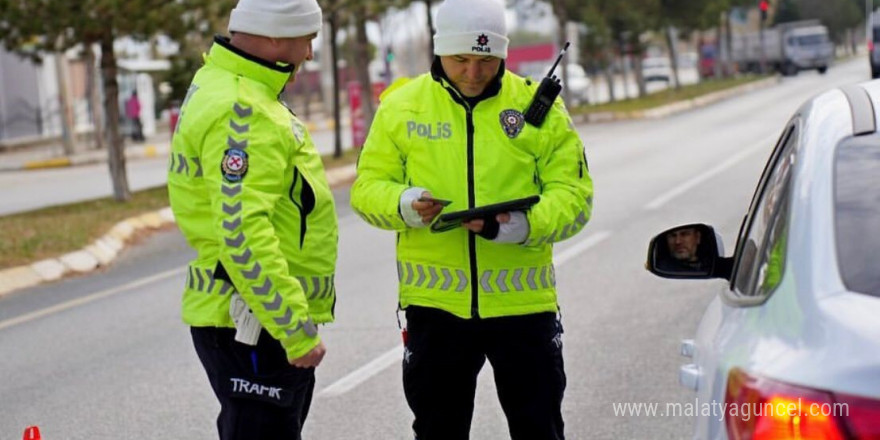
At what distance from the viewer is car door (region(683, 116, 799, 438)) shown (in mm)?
2877

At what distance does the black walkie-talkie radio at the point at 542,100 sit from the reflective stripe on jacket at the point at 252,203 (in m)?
0.71

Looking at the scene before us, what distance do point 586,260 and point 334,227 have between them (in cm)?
812

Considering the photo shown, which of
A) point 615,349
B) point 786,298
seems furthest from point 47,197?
point 786,298

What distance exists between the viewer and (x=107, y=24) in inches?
762

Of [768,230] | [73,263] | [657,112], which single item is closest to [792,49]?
[657,112]

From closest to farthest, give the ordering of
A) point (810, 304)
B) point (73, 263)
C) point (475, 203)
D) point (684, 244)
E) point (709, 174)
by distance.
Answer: point (810, 304), point (684, 244), point (475, 203), point (73, 263), point (709, 174)

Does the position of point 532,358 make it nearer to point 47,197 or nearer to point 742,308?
point 742,308

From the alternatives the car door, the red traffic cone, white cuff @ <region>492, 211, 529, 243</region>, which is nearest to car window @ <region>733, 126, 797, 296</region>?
the car door

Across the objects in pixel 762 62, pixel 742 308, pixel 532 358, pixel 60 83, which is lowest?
pixel 762 62

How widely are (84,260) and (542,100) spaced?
33.8ft

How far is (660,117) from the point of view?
38219 mm

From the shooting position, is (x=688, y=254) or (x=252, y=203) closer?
(x=252, y=203)

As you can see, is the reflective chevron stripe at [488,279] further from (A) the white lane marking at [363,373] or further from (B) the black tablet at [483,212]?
(A) the white lane marking at [363,373]

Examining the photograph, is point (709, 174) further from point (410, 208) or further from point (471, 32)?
point (410, 208)
